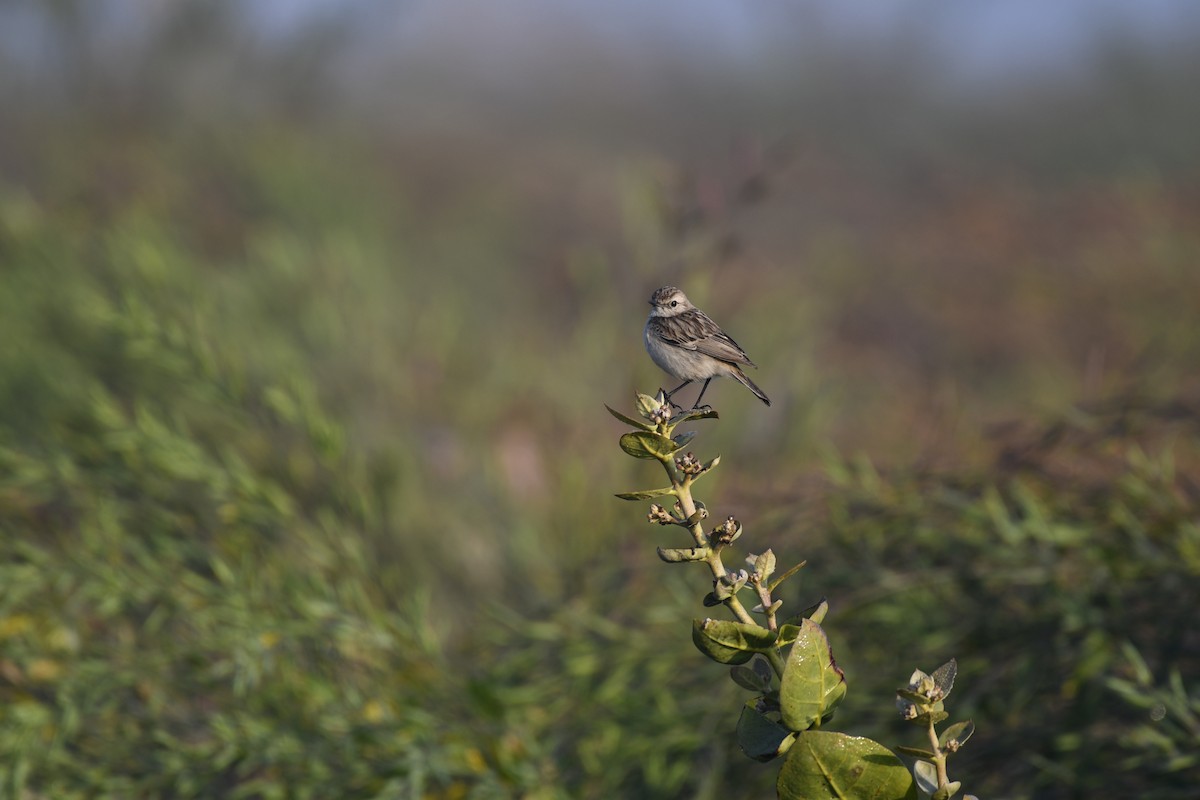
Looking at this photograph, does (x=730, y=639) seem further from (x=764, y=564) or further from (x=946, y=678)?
(x=946, y=678)

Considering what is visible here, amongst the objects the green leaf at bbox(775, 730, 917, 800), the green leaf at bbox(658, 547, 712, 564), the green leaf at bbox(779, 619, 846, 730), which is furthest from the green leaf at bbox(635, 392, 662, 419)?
the green leaf at bbox(775, 730, 917, 800)

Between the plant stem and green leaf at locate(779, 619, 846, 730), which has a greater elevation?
green leaf at locate(779, 619, 846, 730)

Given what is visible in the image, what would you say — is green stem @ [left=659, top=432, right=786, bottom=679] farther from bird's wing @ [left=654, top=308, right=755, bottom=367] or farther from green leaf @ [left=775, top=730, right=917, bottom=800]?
bird's wing @ [left=654, top=308, right=755, bottom=367]

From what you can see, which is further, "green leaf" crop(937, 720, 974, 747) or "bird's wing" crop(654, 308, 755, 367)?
"bird's wing" crop(654, 308, 755, 367)

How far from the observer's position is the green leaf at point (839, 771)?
43.6 inches

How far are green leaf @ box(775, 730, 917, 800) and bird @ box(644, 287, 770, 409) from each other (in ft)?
1.34

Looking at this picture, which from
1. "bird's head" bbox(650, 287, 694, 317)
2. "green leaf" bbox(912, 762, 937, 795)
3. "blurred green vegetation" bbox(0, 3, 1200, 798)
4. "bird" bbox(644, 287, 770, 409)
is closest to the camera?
"green leaf" bbox(912, 762, 937, 795)

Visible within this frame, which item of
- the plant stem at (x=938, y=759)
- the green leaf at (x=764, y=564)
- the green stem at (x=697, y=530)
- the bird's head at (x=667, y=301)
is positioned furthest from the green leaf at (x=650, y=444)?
the bird's head at (x=667, y=301)

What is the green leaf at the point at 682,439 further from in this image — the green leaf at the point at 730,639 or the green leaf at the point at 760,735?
the green leaf at the point at 760,735

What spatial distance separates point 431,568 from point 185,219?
3997 millimetres

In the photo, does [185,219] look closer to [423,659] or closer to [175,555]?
[175,555]

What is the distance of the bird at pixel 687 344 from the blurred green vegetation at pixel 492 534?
0.64 metres

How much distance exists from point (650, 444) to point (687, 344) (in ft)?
1.40

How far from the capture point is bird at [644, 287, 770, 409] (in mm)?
1377
